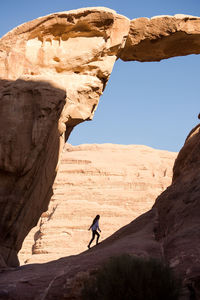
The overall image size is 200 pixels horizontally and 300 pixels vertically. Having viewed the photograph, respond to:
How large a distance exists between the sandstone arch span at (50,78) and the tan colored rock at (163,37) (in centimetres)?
4

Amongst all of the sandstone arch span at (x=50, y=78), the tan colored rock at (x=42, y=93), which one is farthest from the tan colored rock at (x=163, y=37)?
the tan colored rock at (x=42, y=93)

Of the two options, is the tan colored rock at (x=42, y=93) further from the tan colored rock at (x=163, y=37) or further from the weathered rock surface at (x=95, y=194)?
the weathered rock surface at (x=95, y=194)

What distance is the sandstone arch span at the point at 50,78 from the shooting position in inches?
610

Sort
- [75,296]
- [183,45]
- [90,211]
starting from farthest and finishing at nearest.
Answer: [90,211] → [183,45] → [75,296]

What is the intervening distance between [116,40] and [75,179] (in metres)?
37.4

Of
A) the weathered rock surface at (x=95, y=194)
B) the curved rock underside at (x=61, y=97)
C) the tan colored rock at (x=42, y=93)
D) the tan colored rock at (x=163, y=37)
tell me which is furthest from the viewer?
the weathered rock surface at (x=95, y=194)

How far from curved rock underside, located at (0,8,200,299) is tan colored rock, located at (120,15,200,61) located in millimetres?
37

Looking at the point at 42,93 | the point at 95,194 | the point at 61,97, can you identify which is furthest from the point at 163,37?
the point at 95,194

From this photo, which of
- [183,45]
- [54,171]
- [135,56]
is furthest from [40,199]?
[183,45]

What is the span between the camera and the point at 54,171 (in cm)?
1759

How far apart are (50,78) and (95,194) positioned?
35857 millimetres

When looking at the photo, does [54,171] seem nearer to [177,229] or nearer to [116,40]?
[116,40]

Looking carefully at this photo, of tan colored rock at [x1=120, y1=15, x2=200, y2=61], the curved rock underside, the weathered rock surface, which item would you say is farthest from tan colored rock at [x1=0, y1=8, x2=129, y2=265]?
the weathered rock surface

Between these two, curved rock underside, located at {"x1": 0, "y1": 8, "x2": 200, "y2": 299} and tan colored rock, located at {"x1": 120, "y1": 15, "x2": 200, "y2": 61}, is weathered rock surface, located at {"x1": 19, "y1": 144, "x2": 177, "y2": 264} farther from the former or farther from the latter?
tan colored rock, located at {"x1": 120, "y1": 15, "x2": 200, "y2": 61}
